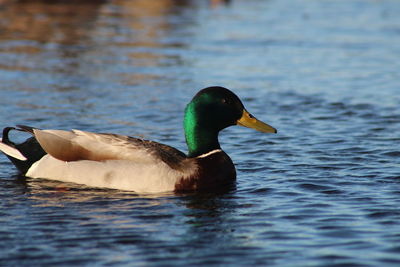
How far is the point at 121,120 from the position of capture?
1183 cm

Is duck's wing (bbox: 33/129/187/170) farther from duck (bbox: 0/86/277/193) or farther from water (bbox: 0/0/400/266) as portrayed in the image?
water (bbox: 0/0/400/266)

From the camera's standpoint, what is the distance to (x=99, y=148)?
329 inches

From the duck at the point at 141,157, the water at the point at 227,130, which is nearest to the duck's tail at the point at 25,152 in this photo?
the duck at the point at 141,157

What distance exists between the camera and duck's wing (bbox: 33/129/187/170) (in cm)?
829

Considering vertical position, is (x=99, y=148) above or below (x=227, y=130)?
above

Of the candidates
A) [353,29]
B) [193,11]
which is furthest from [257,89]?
[193,11]

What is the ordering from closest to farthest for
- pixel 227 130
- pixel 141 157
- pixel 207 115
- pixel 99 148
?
1. pixel 141 157
2. pixel 99 148
3. pixel 207 115
4. pixel 227 130

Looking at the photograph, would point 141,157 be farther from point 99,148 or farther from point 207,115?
point 207,115

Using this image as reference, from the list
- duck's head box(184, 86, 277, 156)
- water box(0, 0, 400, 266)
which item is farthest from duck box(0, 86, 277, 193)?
water box(0, 0, 400, 266)

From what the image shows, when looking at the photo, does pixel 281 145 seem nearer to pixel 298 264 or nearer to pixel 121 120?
pixel 121 120

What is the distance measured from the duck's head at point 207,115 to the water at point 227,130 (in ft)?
2.02

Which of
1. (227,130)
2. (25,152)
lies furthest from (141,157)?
(227,130)

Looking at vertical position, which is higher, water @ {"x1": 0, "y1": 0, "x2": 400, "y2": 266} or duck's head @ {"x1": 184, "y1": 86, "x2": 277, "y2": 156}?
duck's head @ {"x1": 184, "y1": 86, "x2": 277, "y2": 156}

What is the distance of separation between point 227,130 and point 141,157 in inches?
135
